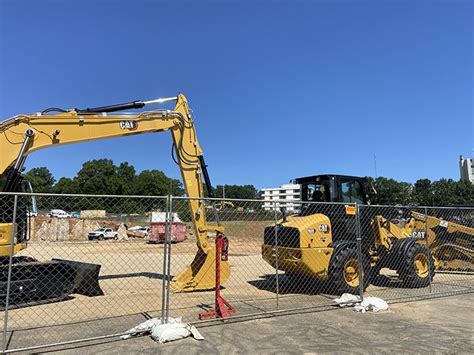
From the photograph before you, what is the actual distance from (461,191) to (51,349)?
108m

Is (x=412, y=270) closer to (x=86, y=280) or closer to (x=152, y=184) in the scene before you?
(x=86, y=280)

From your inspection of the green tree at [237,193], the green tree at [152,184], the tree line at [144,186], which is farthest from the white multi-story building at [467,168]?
the green tree at [152,184]

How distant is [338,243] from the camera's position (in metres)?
9.61

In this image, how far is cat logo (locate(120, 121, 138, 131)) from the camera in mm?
10238

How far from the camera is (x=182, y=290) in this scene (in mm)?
10266

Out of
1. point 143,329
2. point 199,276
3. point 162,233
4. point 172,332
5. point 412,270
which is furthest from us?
point 162,233

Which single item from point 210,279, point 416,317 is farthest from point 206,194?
point 416,317

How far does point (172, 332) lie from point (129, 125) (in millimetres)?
5817

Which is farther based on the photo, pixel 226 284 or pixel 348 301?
pixel 226 284

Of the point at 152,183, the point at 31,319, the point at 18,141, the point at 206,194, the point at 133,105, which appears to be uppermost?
the point at 152,183

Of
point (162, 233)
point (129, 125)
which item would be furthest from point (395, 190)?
point (129, 125)

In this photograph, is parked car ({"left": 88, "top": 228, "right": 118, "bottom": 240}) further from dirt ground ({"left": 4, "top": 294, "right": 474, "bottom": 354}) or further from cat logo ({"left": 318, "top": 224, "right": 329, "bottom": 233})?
dirt ground ({"left": 4, "top": 294, "right": 474, "bottom": 354})

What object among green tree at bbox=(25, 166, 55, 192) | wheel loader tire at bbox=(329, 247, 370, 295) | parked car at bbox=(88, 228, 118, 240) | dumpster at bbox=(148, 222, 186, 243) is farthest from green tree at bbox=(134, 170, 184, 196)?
wheel loader tire at bbox=(329, 247, 370, 295)

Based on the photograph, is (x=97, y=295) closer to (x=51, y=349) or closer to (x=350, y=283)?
(x=51, y=349)
